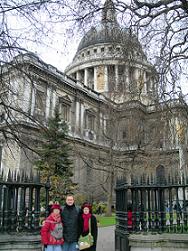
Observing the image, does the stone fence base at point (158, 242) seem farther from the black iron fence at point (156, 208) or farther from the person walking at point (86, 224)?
the person walking at point (86, 224)

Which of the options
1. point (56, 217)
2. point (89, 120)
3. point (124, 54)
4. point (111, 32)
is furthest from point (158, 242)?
point (89, 120)

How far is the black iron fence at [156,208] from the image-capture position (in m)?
8.31

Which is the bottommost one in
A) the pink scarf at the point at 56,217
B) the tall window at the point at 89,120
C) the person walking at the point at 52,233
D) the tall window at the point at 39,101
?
the person walking at the point at 52,233

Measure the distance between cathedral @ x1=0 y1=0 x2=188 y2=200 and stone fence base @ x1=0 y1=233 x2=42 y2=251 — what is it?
3405 millimetres

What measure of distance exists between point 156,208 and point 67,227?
2640 millimetres

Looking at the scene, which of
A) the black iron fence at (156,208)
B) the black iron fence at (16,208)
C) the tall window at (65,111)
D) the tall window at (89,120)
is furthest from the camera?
the tall window at (89,120)

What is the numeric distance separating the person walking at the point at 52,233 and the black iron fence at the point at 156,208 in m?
2.47

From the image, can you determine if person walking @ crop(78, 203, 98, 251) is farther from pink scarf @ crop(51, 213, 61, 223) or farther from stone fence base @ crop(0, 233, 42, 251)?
stone fence base @ crop(0, 233, 42, 251)

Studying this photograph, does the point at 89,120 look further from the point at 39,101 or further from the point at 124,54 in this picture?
the point at 124,54

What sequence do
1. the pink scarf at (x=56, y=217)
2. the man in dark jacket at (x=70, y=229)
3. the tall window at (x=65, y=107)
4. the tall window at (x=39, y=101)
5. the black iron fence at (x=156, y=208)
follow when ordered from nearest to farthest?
the pink scarf at (x=56, y=217), the man in dark jacket at (x=70, y=229), the black iron fence at (x=156, y=208), the tall window at (x=39, y=101), the tall window at (x=65, y=107)

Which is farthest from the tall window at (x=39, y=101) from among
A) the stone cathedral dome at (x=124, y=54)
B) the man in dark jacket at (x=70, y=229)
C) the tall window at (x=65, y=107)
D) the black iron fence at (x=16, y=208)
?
the tall window at (x=65, y=107)

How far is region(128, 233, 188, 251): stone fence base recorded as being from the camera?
8062 mm

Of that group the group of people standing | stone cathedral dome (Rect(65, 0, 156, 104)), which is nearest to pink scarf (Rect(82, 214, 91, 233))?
the group of people standing

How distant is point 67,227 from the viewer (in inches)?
280
